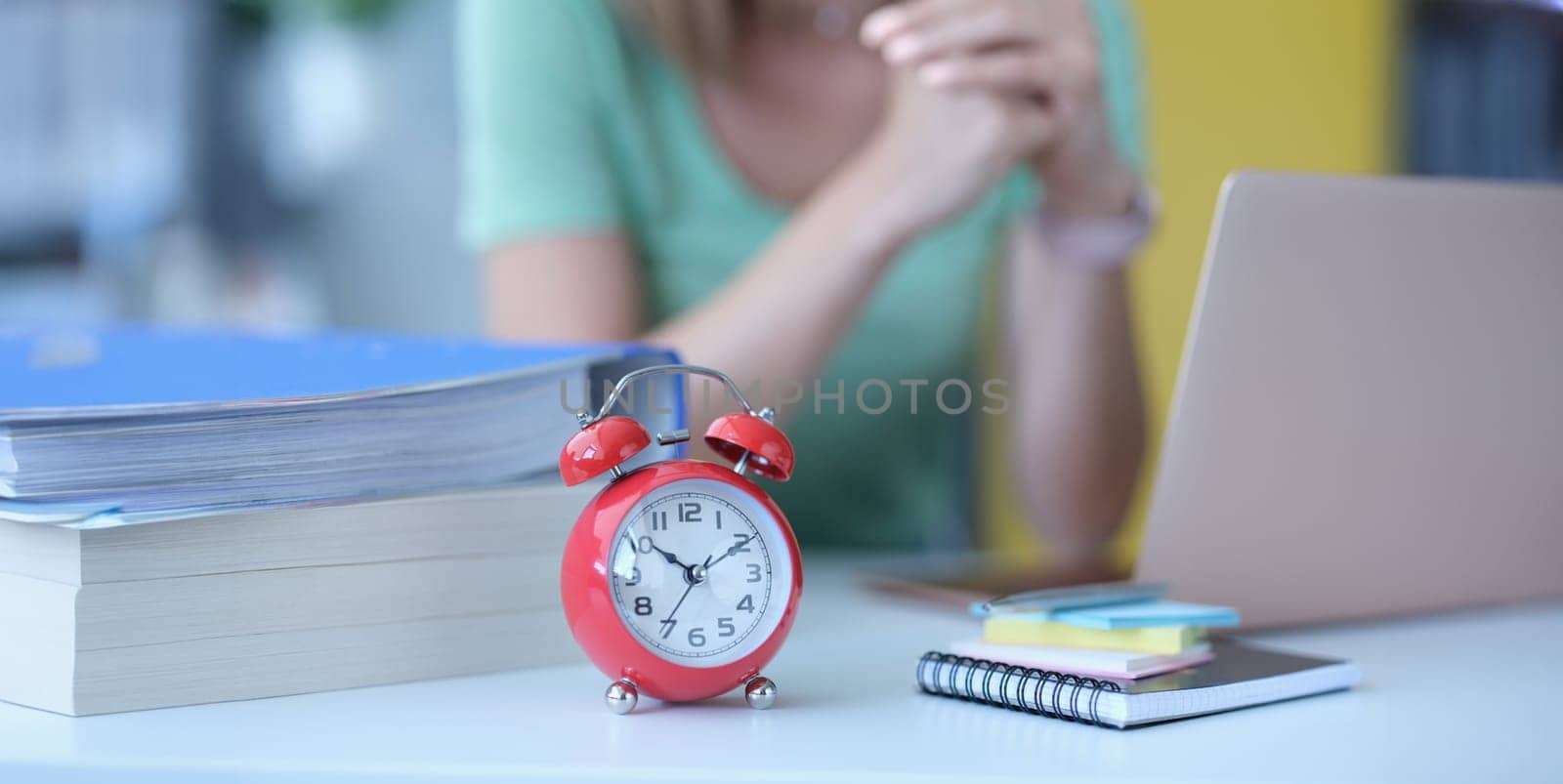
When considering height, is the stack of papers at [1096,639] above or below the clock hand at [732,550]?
below

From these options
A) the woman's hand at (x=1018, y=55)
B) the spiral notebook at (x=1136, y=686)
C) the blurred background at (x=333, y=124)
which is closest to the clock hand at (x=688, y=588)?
the spiral notebook at (x=1136, y=686)

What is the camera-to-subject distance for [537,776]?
506mm

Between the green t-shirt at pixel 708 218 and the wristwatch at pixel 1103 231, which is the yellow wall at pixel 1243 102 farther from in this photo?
the wristwatch at pixel 1103 231

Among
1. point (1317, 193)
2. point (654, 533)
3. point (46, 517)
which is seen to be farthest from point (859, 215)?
point (46, 517)

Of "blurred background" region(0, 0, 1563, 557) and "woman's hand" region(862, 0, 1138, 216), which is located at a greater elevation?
"blurred background" region(0, 0, 1563, 557)

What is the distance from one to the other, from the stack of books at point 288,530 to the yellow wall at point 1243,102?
239 cm

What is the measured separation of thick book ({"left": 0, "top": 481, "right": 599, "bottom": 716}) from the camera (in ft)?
1.99

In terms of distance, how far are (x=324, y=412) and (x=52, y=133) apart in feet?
9.21

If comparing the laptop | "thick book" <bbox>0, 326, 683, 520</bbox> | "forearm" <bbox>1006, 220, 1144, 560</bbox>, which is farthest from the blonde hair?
the laptop

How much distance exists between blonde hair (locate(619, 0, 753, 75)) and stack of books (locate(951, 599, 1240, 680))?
895mm

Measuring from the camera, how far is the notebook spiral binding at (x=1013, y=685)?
58 cm

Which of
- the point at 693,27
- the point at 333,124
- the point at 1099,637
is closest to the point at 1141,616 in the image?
the point at 1099,637

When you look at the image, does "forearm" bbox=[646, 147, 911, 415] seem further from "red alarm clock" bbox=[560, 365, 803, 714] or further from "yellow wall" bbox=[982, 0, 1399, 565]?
"yellow wall" bbox=[982, 0, 1399, 565]

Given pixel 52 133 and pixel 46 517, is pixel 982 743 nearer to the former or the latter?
pixel 46 517
